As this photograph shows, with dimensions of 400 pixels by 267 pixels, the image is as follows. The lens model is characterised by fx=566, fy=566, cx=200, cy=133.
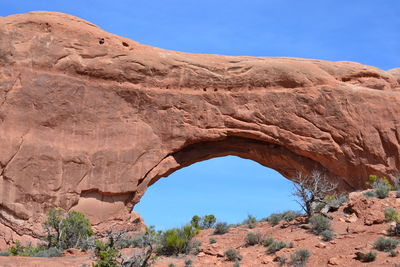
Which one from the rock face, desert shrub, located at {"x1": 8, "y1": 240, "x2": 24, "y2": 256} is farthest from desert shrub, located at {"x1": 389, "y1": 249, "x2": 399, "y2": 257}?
desert shrub, located at {"x1": 8, "y1": 240, "x2": 24, "y2": 256}

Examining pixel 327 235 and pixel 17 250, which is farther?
pixel 17 250

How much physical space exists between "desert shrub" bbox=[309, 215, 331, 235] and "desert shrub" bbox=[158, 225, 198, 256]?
11.4ft

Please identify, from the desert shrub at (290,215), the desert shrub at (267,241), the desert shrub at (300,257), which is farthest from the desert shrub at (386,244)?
the desert shrub at (290,215)

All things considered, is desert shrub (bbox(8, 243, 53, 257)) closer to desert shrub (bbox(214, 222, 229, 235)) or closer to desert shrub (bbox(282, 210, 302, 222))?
desert shrub (bbox(214, 222, 229, 235))

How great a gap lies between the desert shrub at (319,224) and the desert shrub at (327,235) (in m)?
0.32

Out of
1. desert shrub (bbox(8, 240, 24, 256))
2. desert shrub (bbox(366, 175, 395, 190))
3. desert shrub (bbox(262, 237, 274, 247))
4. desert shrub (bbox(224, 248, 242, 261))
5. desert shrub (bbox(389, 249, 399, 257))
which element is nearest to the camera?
desert shrub (bbox(389, 249, 399, 257))

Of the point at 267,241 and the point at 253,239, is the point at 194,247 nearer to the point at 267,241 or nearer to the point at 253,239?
the point at 253,239

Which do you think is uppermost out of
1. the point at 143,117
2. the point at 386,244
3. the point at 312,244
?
the point at 143,117

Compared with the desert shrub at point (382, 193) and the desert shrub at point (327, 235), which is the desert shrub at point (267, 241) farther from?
the desert shrub at point (382, 193)

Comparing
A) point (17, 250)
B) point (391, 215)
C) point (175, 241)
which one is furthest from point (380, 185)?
point (17, 250)

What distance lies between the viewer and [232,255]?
47.7 ft

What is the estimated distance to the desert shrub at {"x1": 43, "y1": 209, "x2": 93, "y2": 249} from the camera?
1802cm

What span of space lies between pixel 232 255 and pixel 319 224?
112 inches

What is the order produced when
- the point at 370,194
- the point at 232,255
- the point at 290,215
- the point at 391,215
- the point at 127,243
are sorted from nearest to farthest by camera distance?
the point at 232,255 < the point at 391,215 < the point at 127,243 < the point at 290,215 < the point at 370,194
